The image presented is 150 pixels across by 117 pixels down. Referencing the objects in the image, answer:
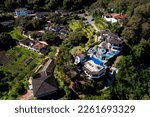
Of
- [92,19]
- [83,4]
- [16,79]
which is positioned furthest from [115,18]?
[16,79]

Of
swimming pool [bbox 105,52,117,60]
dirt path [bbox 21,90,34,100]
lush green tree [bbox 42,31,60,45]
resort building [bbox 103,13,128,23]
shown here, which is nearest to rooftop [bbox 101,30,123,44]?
swimming pool [bbox 105,52,117,60]

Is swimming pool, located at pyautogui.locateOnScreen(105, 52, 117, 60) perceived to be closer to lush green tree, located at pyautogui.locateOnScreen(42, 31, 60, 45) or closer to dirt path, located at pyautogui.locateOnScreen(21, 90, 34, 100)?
lush green tree, located at pyautogui.locateOnScreen(42, 31, 60, 45)

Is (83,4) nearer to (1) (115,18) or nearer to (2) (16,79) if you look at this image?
(1) (115,18)

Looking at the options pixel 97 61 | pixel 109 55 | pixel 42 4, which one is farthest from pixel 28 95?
pixel 42 4

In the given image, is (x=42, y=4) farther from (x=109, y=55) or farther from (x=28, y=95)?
(x=28, y=95)

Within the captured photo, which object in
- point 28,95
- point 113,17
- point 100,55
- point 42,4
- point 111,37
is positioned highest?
point 42,4

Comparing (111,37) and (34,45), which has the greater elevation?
(111,37)

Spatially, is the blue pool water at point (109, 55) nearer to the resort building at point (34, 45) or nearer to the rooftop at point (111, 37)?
the rooftop at point (111, 37)

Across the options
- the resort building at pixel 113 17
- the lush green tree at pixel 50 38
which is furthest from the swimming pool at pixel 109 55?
the resort building at pixel 113 17
